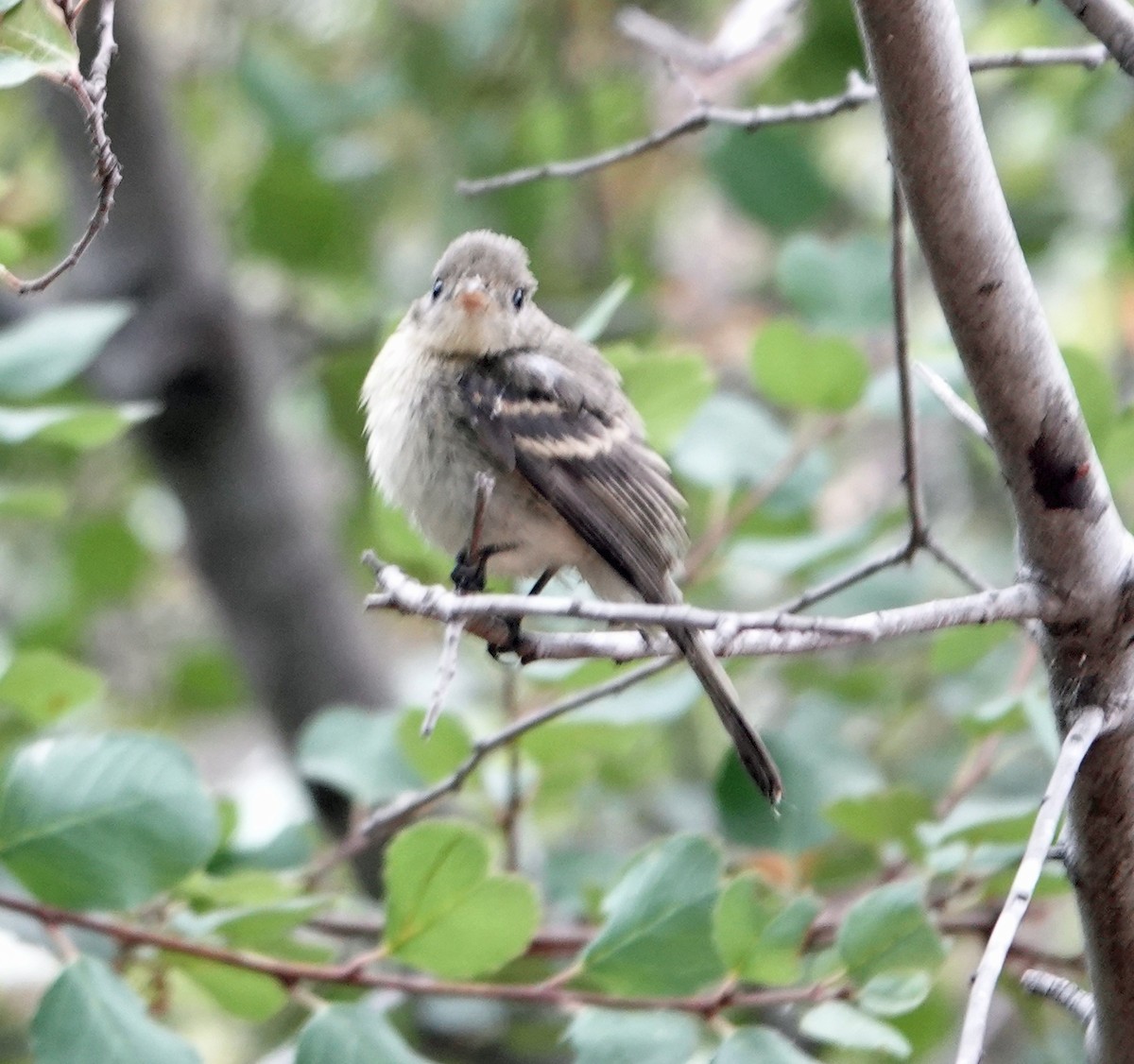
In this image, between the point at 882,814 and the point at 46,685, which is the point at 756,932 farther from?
the point at 46,685

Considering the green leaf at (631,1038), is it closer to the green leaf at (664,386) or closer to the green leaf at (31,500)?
the green leaf at (664,386)

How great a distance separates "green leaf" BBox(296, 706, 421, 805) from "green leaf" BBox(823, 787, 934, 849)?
628mm

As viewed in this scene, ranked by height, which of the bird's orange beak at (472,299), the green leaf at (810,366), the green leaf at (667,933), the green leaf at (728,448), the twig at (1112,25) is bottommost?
the green leaf at (667,933)

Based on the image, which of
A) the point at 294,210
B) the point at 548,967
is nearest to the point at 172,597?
the point at 294,210

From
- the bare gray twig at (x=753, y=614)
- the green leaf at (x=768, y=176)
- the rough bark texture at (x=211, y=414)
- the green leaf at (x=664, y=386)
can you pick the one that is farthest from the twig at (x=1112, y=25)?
the rough bark texture at (x=211, y=414)

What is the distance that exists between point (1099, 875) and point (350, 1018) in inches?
32.3

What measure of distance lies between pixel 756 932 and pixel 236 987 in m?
0.64

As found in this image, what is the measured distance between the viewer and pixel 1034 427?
1408 millimetres

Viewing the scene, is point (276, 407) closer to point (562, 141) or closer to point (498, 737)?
point (562, 141)

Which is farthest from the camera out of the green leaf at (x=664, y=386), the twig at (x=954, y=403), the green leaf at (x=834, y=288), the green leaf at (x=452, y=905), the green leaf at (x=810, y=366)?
the green leaf at (x=834, y=288)

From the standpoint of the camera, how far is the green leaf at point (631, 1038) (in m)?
1.79

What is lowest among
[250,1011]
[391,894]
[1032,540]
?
[250,1011]

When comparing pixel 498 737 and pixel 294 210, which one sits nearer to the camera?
pixel 498 737

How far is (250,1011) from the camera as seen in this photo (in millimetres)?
1953
